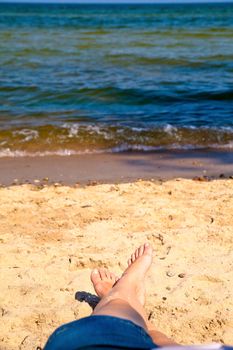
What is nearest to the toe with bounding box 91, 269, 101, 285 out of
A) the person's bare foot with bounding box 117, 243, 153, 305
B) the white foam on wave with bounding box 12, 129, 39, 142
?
the person's bare foot with bounding box 117, 243, 153, 305

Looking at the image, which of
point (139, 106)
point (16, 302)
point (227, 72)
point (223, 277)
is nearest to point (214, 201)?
point (223, 277)

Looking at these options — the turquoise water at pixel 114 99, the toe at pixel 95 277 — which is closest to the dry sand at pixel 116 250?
the toe at pixel 95 277

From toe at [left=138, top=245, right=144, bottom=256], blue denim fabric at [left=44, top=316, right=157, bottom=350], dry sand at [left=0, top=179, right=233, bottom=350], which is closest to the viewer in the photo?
blue denim fabric at [left=44, top=316, right=157, bottom=350]

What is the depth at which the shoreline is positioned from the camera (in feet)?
16.6

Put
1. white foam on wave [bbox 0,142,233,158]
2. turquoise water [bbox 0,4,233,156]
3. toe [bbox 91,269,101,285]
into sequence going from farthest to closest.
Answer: turquoise water [bbox 0,4,233,156], white foam on wave [bbox 0,142,233,158], toe [bbox 91,269,101,285]

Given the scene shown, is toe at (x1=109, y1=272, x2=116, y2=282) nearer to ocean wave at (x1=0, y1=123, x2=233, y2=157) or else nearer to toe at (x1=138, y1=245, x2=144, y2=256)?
toe at (x1=138, y1=245, x2=144, y2=256)

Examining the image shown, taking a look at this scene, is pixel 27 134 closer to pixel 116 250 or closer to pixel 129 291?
pixel 116 250

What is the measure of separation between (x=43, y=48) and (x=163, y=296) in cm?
1204

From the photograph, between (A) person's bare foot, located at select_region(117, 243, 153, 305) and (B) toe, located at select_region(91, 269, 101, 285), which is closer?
(A) person's bare foot, located at select_region(117, 243, 153, 305)

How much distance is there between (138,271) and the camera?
295 cm

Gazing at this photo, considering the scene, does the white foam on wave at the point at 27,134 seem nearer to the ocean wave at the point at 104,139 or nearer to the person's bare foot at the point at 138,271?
the ocean wave at the point at 104,139

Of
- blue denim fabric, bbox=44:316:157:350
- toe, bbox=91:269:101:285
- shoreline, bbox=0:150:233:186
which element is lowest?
shoreline, bbox=0:150:233:186

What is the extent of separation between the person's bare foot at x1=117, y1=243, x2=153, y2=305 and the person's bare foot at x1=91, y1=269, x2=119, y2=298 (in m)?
0.06

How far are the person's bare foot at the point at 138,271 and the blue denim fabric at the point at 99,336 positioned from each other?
0.89 meters
